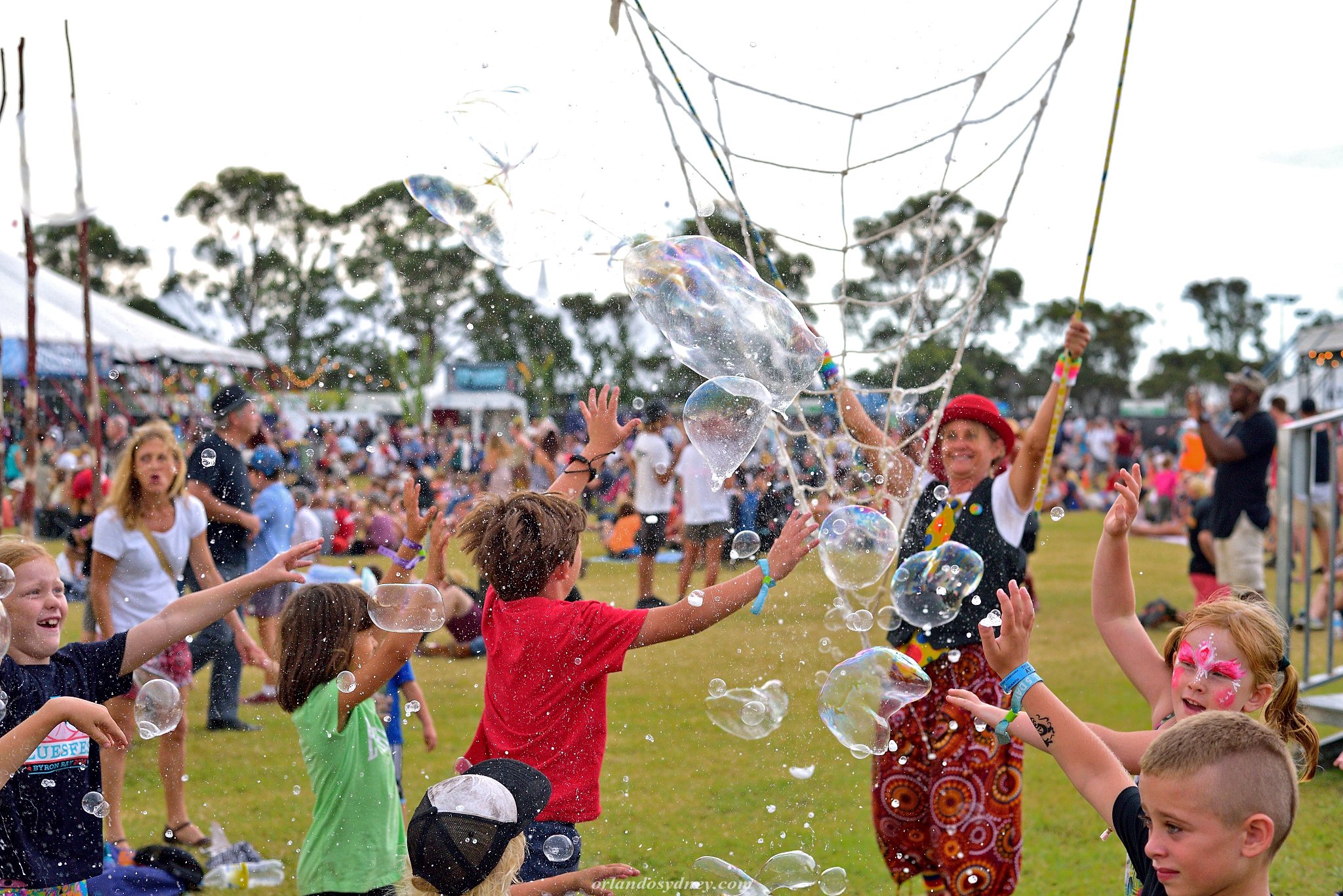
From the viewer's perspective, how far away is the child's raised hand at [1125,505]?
2.19 meters

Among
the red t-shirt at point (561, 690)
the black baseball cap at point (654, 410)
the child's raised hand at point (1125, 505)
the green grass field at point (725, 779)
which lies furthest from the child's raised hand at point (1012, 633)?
the black baseball cap at point (654, 410)

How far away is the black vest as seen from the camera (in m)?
2.93

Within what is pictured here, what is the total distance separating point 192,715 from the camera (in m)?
5.49

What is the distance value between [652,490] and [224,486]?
4616 millimetres

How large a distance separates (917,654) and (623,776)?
6.08 ft

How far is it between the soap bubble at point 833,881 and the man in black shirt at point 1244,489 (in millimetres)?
4910

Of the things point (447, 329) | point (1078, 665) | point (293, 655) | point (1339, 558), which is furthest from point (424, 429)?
point (293, 655)

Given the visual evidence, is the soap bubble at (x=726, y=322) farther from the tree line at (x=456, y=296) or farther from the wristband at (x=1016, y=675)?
the wristband at (x=1016, y=675)

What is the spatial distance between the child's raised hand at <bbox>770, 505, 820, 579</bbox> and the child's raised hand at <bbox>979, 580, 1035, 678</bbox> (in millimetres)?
466

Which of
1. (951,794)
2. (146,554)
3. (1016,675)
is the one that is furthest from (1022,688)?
(146,554)

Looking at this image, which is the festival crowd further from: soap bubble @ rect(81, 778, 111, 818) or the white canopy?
the white canopy

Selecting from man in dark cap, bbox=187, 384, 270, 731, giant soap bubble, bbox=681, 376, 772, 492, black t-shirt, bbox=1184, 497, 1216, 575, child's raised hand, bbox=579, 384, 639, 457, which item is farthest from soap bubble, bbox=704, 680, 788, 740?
black t-shirt, bbox=1184, 497, 1216, 575

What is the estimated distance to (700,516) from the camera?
7449mm

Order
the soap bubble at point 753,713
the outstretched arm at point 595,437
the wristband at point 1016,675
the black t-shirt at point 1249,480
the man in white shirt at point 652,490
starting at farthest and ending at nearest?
1. the man in white shirt at point 652,490
2. the black t-shirt at point 1249,480
3. the soap bubble at point 753,713
4. the outstretched arm at point 595,437
5. the wristband at point 1016,675
